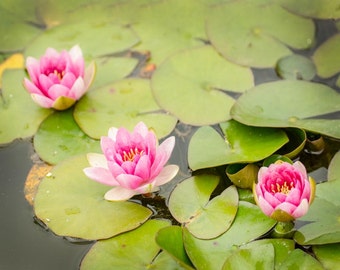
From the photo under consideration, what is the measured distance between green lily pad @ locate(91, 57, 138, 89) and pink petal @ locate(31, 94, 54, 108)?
243 mm

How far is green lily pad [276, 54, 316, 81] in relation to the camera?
2.55 meters

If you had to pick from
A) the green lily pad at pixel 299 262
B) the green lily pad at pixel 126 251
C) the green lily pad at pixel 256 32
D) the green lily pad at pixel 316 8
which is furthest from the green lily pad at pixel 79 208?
the green lily pad at pixel 316 8

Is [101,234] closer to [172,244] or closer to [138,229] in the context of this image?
[138,229]

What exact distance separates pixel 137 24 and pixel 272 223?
126 centimetres

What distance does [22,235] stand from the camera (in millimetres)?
2168

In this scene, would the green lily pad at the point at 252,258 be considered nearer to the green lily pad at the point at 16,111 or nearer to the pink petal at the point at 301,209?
the pink petal at the point at 301,209

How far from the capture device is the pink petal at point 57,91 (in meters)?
2.39

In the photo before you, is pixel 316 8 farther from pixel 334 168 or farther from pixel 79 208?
pixel 79 208

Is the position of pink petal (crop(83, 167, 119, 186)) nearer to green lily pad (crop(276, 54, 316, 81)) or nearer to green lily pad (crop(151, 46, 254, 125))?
green lily pad (crop(151, 46, 254, 125))

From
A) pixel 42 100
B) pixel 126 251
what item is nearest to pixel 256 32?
pixel 42 100

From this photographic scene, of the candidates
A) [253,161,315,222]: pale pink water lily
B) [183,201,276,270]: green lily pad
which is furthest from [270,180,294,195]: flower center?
[183,201,276,270]: green lily pad

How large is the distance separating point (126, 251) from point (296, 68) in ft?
3.65

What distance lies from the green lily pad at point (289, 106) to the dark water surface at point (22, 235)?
81cm

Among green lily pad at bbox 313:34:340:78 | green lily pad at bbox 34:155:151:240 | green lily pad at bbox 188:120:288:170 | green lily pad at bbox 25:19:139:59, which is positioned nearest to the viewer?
green lily pad at bbox 34:155:151:240
